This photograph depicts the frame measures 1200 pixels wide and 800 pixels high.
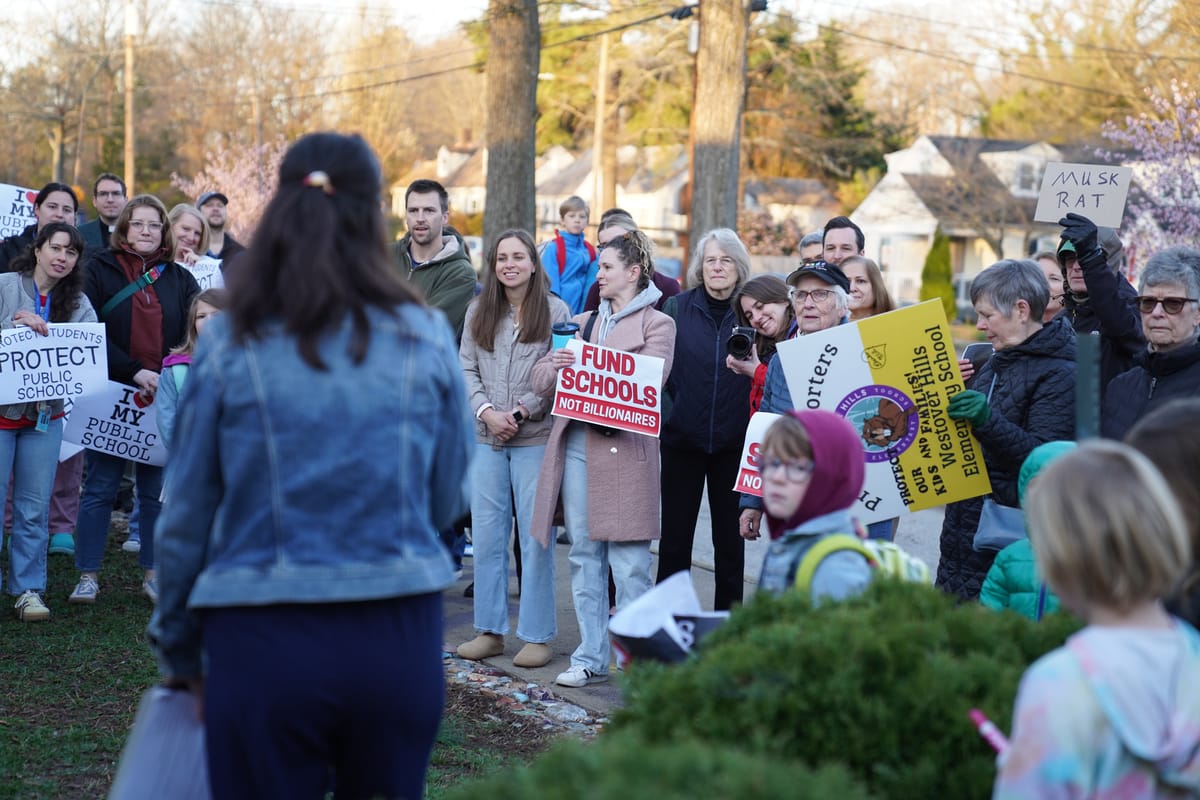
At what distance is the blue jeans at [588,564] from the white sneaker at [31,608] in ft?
10.3

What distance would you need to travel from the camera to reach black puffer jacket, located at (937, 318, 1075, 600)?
516cm

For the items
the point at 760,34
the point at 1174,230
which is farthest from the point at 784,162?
the point at 1174,230

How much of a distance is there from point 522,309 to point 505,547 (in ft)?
4.27

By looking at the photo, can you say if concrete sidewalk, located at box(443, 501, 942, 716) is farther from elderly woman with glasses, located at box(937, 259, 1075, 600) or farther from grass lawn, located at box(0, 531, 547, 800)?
elderly woman with glasses, located at box(937, 259, 1075, 600)

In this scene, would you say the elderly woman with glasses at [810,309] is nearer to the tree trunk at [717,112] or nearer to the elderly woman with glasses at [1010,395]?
the elderly woman with glasses at [1010,395]

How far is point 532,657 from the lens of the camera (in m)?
6.93

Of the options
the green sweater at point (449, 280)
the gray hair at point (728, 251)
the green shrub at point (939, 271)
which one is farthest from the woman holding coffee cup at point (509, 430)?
the green shrub at point (939, 271)

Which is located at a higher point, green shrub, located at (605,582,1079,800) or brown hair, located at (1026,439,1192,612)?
brown hair, located at (1026,439,1192,612)

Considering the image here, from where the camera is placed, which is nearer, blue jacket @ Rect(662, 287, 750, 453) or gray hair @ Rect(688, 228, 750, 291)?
blue jacket @ Rect(662, 287, 750, 453)

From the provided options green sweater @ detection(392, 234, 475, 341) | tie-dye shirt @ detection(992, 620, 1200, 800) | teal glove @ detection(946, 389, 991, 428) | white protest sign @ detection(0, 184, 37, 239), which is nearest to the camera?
tie-dye shirt @ detection(992, 620, 1200, 800)

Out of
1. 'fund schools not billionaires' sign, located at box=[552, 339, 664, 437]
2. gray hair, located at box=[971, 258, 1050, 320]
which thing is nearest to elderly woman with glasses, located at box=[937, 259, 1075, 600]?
gray hair, located at box=[971, 258, 1050, 320]

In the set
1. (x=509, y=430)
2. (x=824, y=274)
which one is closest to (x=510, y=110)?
(x=509, y=430)

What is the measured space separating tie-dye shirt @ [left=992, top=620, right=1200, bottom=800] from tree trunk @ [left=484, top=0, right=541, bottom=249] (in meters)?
12.3

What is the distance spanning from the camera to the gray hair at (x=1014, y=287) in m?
5.32
